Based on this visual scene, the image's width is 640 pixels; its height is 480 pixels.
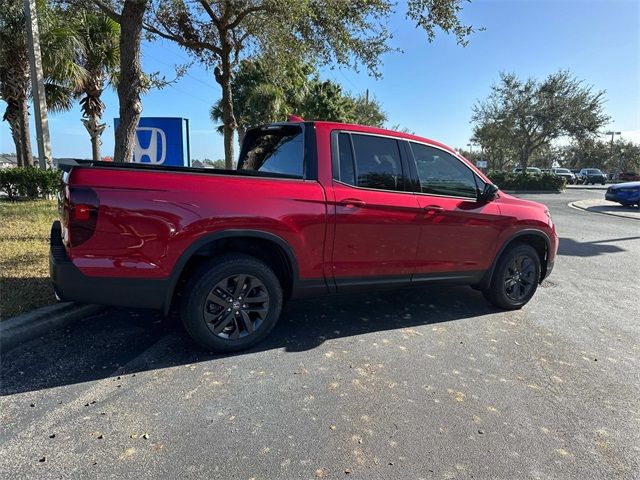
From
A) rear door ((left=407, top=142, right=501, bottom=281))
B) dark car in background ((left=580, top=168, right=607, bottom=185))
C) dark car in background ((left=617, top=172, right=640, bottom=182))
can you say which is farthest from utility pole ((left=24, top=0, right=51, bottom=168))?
dark car in background ((left=617, top=172, right=640, bottom=182))

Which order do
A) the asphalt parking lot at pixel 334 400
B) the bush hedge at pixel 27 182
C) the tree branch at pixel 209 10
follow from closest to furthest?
the asphalt parking lot at pixel 334 400, the tree branch at pixel 209 10, the bush hedge at pixel 27 182

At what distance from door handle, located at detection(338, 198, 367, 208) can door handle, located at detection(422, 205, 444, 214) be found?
711mm

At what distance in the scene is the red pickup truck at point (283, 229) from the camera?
315 cm

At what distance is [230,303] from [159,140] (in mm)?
4675

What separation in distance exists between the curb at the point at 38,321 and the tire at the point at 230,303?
1342 mm

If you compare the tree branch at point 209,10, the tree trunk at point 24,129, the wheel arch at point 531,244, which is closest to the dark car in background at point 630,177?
the tree branch at point 209,10

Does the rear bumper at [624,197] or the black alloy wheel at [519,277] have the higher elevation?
the rear bumper at [624,197]

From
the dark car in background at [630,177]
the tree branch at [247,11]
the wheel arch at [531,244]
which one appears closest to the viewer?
the wheel arch at [531,244]

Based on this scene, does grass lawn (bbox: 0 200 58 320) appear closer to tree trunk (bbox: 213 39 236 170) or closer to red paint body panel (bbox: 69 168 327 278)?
red paint body panel (bbox: 69 168 327 278)

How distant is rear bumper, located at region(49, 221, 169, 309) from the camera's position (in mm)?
3152

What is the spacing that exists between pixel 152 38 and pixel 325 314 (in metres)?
9.57

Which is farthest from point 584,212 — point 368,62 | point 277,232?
point 277,232

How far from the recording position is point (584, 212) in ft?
55.8

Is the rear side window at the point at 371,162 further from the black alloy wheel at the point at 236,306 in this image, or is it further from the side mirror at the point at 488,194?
the black alloy wheel at the point at 236,306
